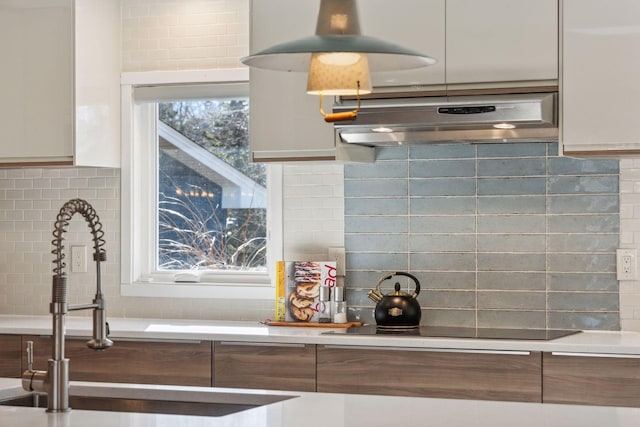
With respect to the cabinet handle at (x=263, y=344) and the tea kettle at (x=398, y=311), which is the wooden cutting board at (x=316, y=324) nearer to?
the tea kettle at (x=398, y=311)

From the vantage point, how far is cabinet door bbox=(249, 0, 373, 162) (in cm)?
459

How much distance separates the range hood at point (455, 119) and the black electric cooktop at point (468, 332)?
0.82 m

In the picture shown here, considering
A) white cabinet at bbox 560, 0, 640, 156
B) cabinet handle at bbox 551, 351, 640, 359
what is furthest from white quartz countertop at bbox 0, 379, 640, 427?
white cabinet at bbox 560, 0, 640, 156

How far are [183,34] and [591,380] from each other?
258cm

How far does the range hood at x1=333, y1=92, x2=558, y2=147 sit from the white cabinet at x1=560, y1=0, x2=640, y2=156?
4.5 inches

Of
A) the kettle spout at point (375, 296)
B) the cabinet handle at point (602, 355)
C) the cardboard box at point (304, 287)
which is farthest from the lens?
the cardboard box at point (304, 287)

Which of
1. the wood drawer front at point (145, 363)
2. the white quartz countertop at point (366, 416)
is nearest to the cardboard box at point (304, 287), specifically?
the wood drawer front at point (145, 363)

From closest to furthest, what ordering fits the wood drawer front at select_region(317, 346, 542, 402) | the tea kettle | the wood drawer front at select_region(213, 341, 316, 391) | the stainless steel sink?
the stainless steel sink < the wood drawer front at select_region(317, 346, 542, 402) < the wood drawer front at select_region(213, 341, 316, 391) < the tea kettle

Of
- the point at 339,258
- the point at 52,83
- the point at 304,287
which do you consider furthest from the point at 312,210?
the point at 52,83

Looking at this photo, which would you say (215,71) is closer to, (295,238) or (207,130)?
(207,130)

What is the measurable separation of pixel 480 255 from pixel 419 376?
2.54 ft

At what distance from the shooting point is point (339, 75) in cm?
264

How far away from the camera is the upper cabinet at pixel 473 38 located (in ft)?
14.0

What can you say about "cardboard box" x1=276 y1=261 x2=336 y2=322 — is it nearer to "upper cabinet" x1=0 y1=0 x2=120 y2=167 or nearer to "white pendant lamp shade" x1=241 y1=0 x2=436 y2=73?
"upper cabinet" x1=0 y1=0 x2=120 y2=167
